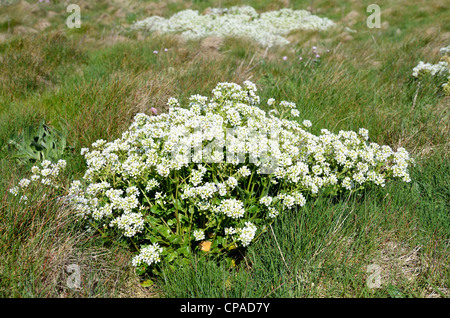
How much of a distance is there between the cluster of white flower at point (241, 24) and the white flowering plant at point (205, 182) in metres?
7.46

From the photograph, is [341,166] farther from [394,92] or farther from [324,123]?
[394,92]

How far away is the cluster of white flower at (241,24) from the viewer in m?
10.7

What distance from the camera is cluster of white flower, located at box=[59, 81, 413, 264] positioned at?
252 cm

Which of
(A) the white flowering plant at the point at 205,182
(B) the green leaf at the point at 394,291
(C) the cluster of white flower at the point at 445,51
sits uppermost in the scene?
(C) the cluster of white flower at the point at 445,51

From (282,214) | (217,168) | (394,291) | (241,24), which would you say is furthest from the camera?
(241,24)

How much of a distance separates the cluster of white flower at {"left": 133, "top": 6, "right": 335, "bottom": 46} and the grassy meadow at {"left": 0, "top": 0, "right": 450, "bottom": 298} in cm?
268

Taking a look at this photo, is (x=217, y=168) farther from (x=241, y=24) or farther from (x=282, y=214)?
(x=241, y=24)

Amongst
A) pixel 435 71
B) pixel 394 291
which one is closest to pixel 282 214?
pixel 394 291

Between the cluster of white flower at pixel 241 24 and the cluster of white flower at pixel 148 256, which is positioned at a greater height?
the cluster of white flower at pixel 241 24

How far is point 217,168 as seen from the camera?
2725mm

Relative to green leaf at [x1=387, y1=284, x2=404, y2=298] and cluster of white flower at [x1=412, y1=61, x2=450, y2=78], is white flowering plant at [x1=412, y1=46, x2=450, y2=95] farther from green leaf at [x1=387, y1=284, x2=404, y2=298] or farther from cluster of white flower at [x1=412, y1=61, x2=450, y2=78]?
green leaf at [x1=387, y1=284, x2=404, y2=298]

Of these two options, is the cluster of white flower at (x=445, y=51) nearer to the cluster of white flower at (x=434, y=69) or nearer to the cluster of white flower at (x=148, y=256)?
the cluster of white flower at (x=434, y=69)

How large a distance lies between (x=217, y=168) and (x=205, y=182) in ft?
0.63

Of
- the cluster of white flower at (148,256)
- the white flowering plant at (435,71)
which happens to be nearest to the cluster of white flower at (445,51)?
the white flowering plant at (435,71)
